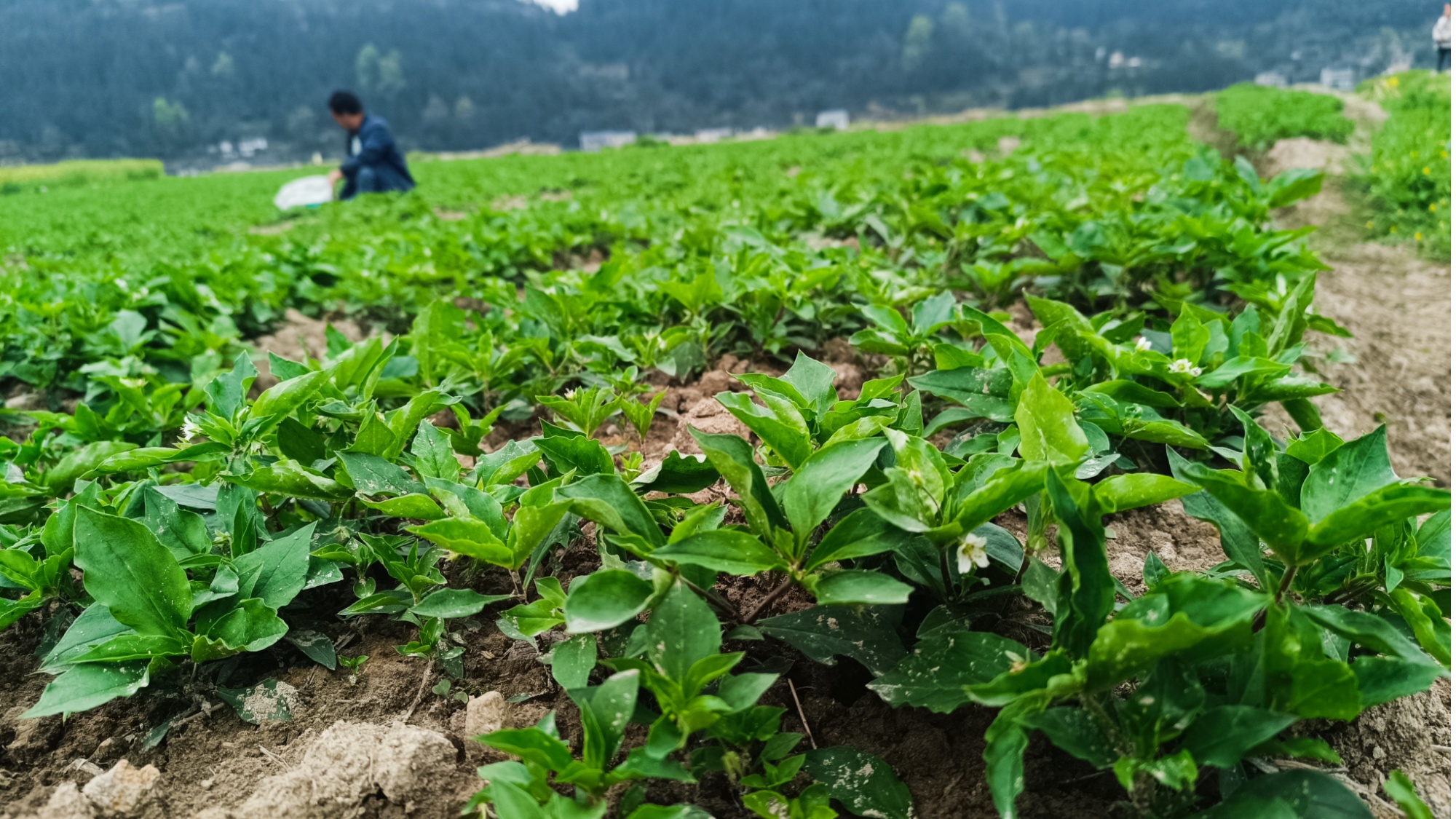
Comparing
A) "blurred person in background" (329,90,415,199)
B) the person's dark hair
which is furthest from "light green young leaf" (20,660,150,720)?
the person's dark hair

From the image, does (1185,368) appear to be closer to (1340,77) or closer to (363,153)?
(363,153)

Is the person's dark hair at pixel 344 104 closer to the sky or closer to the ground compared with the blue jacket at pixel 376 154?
closer to the sky

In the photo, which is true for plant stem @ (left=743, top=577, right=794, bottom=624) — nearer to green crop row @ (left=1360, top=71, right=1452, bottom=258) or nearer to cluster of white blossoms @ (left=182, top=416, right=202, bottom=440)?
cluster of white blossoms @ (left=182, top=416, right=202, bottom=440)

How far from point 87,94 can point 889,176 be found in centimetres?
8490

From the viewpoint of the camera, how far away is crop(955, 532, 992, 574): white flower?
104cm

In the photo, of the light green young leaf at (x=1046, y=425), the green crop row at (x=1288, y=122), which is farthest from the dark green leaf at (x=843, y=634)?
the green crop row at (x=1288, y=122)

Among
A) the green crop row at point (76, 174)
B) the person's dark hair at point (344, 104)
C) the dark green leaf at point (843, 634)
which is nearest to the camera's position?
the dark green leaf at point (843, 634)

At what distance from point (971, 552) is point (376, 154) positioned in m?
13.6

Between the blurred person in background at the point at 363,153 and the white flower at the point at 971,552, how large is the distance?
1295cm

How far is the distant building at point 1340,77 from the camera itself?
21.0 m

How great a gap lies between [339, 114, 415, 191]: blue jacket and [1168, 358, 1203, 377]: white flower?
13.2m

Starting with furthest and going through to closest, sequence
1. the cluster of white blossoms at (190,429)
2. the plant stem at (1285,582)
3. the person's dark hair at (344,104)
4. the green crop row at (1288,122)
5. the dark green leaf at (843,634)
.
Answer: the person's dark hair at (344,104) < the green crop row at (1288,122) < the cluster of white blossoms at (190,429) < the dark green leaf at (843,634) < the plant stem at (1285,582)

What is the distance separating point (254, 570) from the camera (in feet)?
4.15

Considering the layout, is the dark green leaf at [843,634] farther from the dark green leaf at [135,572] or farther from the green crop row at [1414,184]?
the green crop row at [1414,184]
